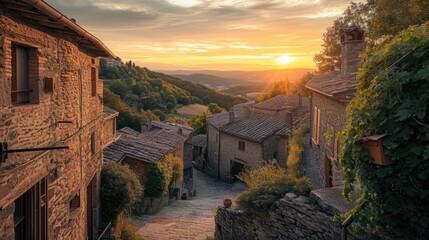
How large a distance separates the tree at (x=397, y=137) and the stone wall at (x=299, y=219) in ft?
4.89

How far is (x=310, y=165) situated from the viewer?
50.5ft

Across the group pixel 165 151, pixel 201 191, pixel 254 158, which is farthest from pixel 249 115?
pixel 165 151

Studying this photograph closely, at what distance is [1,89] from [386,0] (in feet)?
51.3

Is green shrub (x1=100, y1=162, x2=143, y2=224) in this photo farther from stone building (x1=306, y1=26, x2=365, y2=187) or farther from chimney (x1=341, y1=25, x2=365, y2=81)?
chimney (x1=341, y1=25, x2=365, y2=81)

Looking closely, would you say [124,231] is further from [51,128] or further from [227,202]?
[51,128]

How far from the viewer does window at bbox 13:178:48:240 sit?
609 cm

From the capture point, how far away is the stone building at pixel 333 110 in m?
10.5

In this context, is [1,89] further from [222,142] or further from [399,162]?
[222,142]

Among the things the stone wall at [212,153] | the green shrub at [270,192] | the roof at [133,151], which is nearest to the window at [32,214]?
the green shrub at [270,192]

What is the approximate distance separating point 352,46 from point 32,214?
36.0ft

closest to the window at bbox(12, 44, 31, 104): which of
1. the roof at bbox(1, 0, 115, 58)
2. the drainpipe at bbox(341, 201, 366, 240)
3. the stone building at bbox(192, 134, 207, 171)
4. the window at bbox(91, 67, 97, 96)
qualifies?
the roof at bbox(1, 0, 115, 58)

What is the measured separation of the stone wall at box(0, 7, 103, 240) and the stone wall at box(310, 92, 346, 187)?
616 cm

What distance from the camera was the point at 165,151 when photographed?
61.5ft

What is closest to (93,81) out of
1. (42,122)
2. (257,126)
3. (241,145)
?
(42,122)
